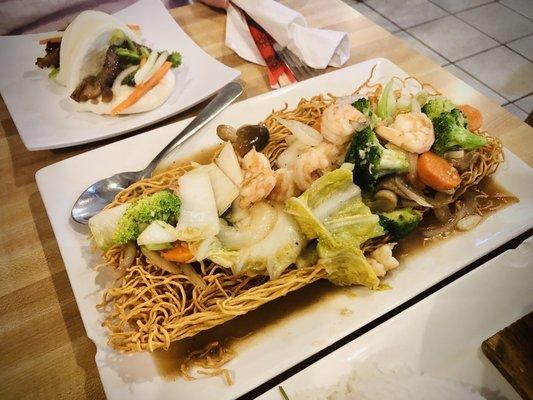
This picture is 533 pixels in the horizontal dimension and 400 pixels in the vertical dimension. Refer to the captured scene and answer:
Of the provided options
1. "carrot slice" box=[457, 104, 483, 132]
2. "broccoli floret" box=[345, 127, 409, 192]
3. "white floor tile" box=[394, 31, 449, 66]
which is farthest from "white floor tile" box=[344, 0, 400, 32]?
"broccoli floret" box=[345, 127, 409, 192]

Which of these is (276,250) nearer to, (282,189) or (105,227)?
(282,189)

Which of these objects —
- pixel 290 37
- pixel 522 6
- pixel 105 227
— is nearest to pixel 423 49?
pixel 522 6

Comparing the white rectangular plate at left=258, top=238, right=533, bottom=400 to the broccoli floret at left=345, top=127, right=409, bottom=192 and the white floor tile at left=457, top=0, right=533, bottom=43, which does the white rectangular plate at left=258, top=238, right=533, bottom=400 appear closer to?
the broccoli floret at left=345, top=127, right=409, bottom=192

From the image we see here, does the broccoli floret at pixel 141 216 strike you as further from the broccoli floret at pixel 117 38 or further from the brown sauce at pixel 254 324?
the broccoli floret at pixel 117 38

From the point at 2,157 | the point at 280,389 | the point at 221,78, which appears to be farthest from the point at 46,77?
the point at 280,389

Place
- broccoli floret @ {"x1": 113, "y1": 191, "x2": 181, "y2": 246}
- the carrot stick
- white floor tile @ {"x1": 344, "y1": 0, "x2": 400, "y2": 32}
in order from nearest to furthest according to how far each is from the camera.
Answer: broccoli floret @ {"x1": 113, "y1": 191, "x2": 181, "y2": 246} → the carrot stick → white floor tile @ {"x1": 344, "y1": 0, "x2": 400, "y2": 32}

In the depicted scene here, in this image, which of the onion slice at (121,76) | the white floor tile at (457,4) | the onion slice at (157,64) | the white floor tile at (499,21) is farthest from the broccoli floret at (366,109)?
the white floor tile at (457,4)
